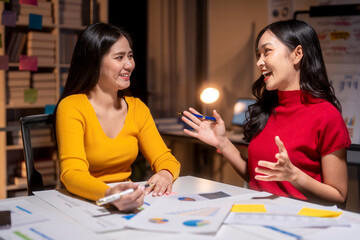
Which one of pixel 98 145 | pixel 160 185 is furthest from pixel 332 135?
pixel 98 145

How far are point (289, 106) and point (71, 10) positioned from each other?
2.66 meters

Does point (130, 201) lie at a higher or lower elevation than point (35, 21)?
lower

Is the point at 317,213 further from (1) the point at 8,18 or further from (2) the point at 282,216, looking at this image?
(1) the point at 8,18

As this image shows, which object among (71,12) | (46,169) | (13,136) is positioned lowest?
(46,169)

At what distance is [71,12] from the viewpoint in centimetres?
381

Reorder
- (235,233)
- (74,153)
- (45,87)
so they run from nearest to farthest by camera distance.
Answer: (235,233), (74,153), (45,87)

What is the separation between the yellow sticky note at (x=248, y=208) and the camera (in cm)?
123

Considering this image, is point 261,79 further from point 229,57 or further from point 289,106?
point 229,57

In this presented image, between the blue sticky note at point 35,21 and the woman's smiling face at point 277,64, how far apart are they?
239cm

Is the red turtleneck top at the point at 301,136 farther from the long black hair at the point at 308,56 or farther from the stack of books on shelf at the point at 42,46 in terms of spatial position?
the stack of books on shelf at the point at 42,46

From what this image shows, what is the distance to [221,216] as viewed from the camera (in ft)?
3.78

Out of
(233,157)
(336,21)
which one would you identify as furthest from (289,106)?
(336,21)

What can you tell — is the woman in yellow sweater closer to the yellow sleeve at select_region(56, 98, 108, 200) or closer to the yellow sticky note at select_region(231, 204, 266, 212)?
the yellow sleeve at select_region(56, 98, 108, 200)

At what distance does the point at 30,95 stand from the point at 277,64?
8.33 feet
